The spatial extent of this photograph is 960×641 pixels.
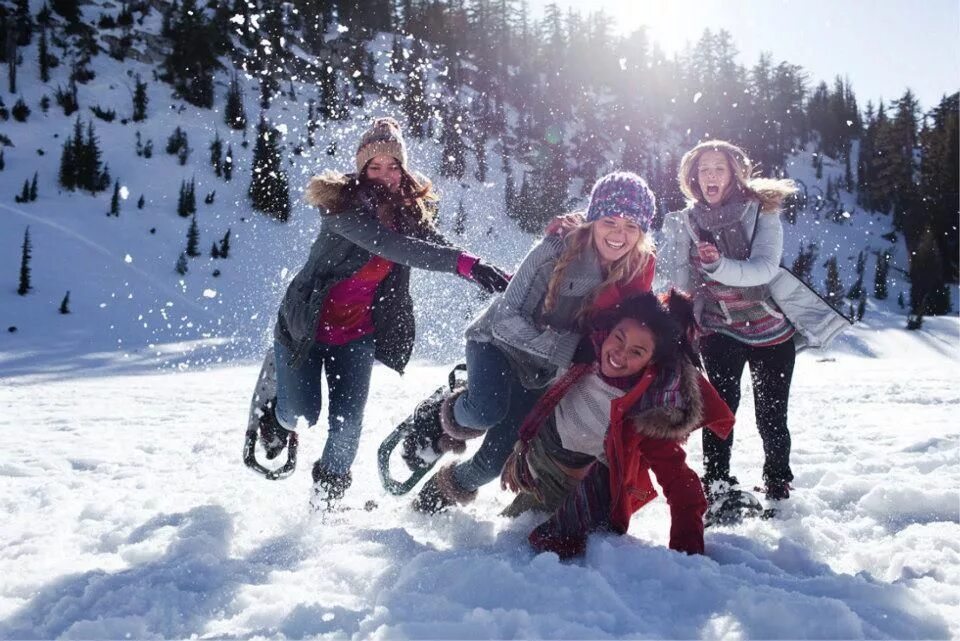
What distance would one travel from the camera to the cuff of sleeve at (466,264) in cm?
317

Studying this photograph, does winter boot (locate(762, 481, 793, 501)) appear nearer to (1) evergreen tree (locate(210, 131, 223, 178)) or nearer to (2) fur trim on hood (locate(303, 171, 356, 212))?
(2) fur trim on hood (locate(303, 171, 356, 212))

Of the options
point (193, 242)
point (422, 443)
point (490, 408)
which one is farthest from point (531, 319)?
point (193, 242)

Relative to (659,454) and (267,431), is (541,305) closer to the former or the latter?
(659,454)

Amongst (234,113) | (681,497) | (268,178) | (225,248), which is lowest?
(225,248)

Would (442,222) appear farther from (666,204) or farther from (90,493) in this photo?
(90,493)

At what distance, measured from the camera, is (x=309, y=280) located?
354cm

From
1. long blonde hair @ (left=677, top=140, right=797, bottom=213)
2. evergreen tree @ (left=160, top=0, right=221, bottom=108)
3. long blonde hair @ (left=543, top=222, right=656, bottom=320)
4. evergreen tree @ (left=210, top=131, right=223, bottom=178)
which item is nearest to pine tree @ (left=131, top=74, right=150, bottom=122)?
evergreen tree @ (left=160, top=0, right=221, bottom=108)

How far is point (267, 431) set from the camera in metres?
4.18

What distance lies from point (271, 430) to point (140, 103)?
2889 cm

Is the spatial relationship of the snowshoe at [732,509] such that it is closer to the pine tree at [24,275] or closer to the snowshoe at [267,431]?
the snowshoe at [267,431]

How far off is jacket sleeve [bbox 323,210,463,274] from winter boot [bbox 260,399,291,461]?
1.43 metres

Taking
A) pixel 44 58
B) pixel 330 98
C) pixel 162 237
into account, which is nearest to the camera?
pixel 162 237

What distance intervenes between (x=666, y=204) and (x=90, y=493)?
40.5m

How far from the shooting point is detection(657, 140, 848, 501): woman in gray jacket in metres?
3.44
